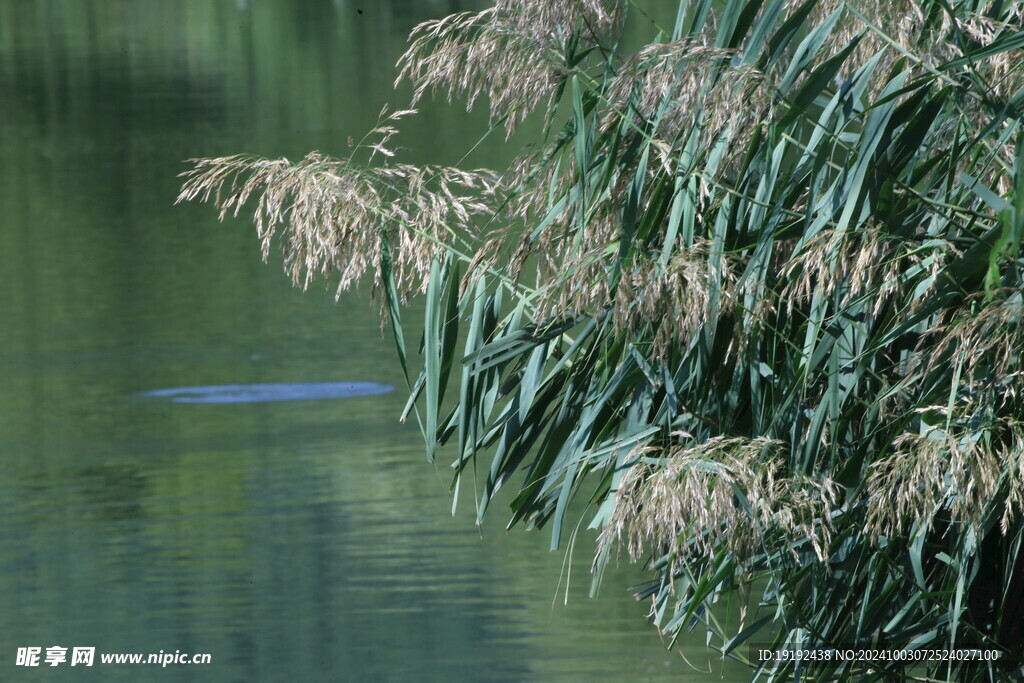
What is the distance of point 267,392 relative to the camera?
19.4ft

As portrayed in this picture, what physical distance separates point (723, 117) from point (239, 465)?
392cm

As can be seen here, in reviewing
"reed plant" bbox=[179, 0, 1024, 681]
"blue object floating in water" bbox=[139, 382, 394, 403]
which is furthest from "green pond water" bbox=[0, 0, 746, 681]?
"reed plant" bbox=[179, 0, 1024, 681]

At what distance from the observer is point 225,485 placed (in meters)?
5.07

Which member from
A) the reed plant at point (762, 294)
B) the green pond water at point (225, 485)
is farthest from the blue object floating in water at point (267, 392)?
the reed plant at point (762, 294)

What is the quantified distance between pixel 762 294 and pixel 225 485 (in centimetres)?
361

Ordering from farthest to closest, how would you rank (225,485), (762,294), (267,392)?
(267,392), (225,485), (762,294)

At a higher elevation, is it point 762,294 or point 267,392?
point 762,294

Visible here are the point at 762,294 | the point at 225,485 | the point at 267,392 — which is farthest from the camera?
the point at 267,392

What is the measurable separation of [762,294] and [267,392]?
173 inches

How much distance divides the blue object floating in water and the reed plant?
12.3 feet

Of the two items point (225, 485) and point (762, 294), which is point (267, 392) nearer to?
point (225, 485)

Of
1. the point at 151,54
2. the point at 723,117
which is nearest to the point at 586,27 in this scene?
the point at 723,117

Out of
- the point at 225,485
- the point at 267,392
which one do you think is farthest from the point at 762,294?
the point at 267,392

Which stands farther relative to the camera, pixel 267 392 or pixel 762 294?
pixel 267 392
